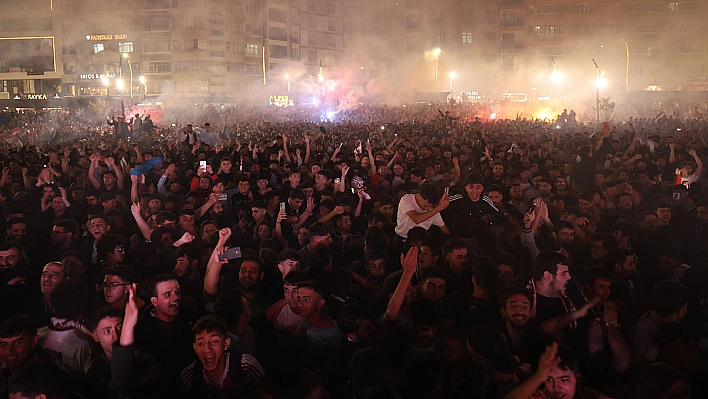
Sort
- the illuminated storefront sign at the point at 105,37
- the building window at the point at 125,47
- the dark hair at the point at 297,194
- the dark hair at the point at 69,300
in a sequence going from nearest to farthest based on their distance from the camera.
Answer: the dark hair at the point at 69,300
the dark hair at the point at 297,194
the illuminated storefront sign at the point at 105,37
the building window at the point at 125,47

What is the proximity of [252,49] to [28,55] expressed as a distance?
947 inches

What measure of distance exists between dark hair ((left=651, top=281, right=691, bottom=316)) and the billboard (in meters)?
70.9

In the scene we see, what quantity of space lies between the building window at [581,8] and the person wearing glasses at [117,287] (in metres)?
75.4

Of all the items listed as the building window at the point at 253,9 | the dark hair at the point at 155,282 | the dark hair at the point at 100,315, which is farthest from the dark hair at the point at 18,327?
the building window at the point at 253,9

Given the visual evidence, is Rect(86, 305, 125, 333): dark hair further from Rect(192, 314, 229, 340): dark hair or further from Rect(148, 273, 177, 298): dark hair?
Rect(192, 314, 229, 340): dark hair

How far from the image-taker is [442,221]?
7.30 metres

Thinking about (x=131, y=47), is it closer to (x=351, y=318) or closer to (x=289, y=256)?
(x=289, y=256)

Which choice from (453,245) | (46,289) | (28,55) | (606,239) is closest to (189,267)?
(46,289)

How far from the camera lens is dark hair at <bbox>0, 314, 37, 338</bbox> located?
13.6 feet

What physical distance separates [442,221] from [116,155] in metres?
8.90

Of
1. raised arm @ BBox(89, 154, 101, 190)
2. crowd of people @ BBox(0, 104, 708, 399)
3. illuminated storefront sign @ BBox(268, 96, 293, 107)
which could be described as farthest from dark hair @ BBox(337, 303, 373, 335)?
illuminated storefront sign @ BBox(268, 96, 293, 107)

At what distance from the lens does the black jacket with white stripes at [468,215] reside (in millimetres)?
7290

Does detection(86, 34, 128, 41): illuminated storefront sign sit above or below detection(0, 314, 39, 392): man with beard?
above

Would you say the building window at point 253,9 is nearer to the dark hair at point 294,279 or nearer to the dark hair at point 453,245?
the dark hair at point 453,245
